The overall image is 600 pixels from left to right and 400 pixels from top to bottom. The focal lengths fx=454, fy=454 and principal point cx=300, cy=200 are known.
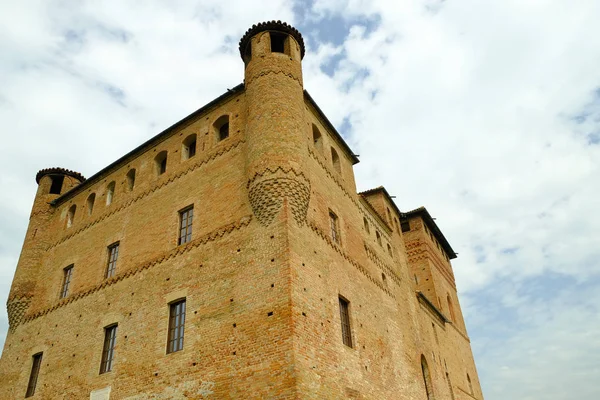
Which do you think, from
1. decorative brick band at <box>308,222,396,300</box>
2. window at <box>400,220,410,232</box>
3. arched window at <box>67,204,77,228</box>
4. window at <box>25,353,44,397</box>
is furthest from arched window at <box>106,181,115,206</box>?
window at <box>400,220,410,232</box>

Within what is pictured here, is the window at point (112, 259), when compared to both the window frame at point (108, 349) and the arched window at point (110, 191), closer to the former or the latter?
the window frame at point (108, 349)

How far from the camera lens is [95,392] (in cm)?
1175

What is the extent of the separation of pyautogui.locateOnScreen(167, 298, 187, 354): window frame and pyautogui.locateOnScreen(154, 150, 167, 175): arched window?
519 centimetres

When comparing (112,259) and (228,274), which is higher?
(112,259)

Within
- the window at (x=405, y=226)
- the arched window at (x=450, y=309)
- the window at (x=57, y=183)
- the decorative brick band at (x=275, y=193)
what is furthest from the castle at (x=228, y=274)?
the arched window at (x=450, y=309)

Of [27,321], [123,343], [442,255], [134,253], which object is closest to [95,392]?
[123,343]

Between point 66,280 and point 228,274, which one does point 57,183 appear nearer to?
point 66,280

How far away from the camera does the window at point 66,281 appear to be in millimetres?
15109

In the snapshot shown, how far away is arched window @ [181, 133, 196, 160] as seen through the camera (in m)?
14.5

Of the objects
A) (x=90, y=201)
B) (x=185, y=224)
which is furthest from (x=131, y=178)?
(x=185, y=224)

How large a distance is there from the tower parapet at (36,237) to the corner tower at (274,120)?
33.2 feet

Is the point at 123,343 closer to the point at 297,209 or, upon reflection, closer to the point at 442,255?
the point at 297,209

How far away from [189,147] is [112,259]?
428 cm

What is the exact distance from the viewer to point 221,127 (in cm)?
1412
